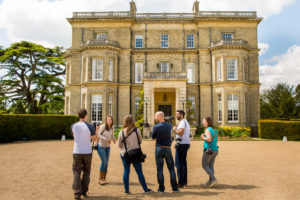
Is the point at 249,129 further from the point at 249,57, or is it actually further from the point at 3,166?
the point at 3,166

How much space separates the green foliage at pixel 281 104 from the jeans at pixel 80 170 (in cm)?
3711

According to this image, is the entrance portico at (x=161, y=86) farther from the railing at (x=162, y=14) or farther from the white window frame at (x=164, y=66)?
the railing at (x=162, y=14)

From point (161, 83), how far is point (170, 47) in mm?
6140

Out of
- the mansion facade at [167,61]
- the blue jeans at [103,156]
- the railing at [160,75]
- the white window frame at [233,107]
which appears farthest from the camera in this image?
the mansion facade at [167,61]

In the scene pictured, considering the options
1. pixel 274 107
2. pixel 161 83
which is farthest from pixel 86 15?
pixel 274 107

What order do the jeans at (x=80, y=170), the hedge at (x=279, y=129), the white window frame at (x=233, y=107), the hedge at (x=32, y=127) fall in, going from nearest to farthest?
1. the jeans at (x=80, y=170)
2. the hedge at (x=32, y=127)
3. the hedge at (x=279, y=129)
4. the white window frame at (x=233, y=107)

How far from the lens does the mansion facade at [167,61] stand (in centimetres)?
2375

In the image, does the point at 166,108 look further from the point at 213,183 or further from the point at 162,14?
the point at 213,183

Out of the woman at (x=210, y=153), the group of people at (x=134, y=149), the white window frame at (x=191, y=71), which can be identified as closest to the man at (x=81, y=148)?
the group of people at (x=134, y=149)

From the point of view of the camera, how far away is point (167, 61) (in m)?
25.7

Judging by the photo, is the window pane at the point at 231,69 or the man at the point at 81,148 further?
the window pane at the point at 231,69

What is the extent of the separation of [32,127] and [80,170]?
1618 cm

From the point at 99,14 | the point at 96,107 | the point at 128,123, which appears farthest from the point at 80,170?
the point at 99,14

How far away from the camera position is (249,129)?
22.8m
